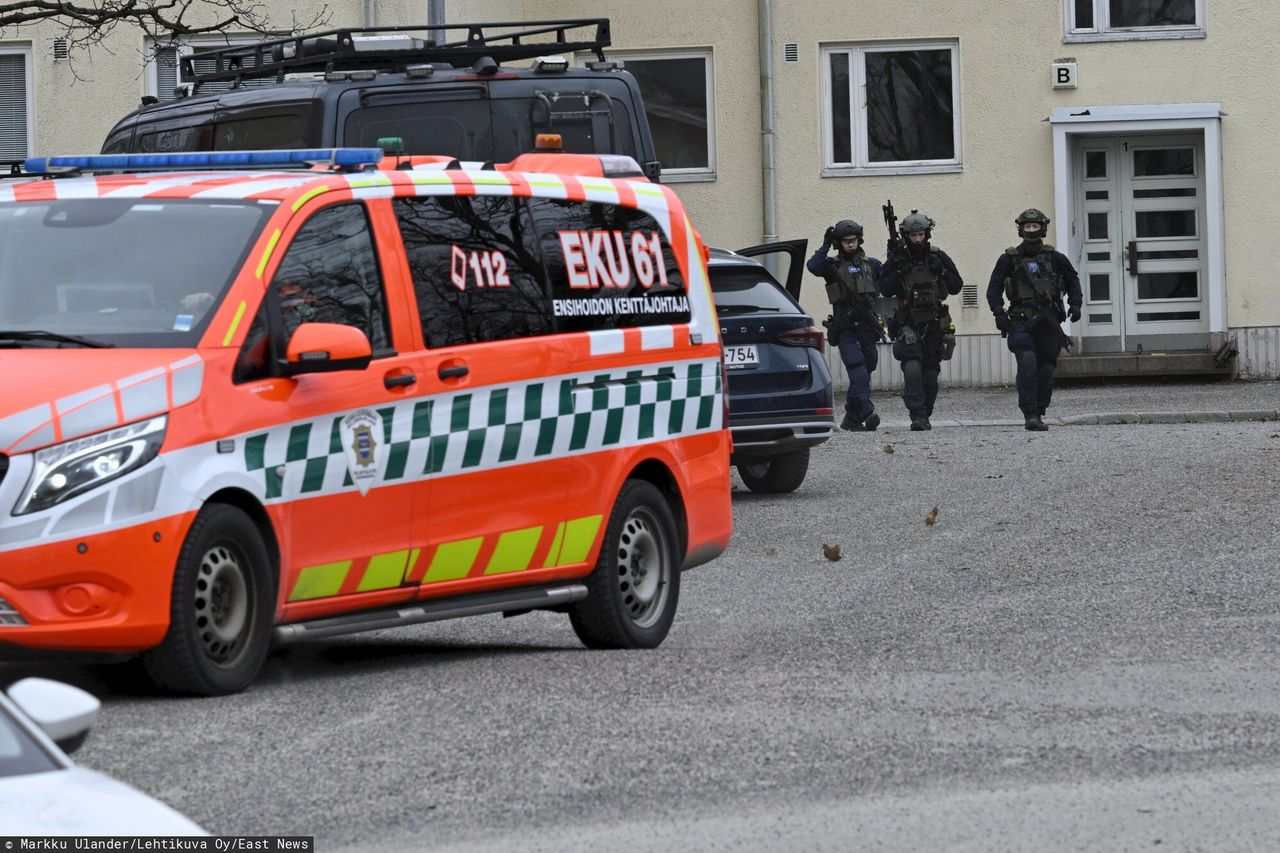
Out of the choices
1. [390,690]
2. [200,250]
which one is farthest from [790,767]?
[200,250]

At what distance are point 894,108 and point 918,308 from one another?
7008 millimetres

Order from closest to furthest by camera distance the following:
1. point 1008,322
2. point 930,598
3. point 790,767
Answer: point 790,767
point 930,598
point 1008,322

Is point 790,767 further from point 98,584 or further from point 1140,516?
point 1140,516

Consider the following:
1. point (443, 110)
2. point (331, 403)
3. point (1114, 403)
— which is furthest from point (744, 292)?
point (1114, 403)

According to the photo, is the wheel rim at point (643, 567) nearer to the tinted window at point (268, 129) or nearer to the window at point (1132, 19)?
the tinted window at point (268, 129)

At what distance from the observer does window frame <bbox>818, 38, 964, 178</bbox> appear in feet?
93.3

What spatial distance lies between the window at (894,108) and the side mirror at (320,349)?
21172 mm

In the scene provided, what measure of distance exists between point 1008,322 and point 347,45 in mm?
9483

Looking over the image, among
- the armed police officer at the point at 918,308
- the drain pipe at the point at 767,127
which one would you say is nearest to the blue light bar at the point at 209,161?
the armed police officer at the point at 918,308

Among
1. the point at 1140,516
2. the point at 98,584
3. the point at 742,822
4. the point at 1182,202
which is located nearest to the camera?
the point at 742,822

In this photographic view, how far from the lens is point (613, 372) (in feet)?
30.4

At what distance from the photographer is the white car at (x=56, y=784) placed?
3.21 m

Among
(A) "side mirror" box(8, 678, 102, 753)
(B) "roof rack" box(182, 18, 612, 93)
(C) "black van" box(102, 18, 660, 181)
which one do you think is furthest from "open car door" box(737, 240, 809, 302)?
(A) "side mirror" box(8, 678, 102, 753)

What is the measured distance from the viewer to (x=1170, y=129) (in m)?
28.3
